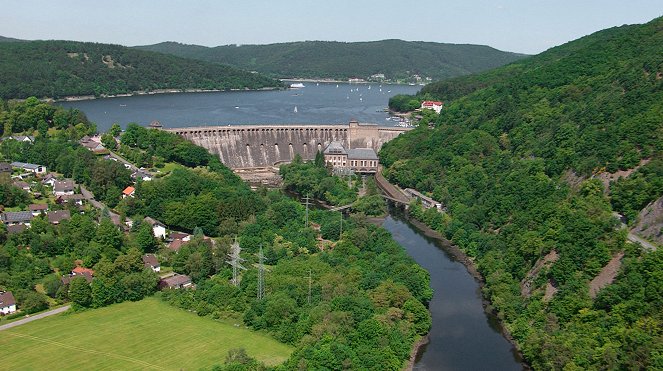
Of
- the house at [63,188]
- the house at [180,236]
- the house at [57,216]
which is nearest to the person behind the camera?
the house at [57,216]

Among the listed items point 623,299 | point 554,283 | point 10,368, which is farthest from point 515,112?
point 10,368

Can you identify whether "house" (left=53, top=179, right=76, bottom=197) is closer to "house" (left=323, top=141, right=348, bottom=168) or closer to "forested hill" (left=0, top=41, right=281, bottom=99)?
"house" (left=323, top=141, right=348, bottom=168)

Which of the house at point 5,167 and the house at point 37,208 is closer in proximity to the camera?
the house at point 37,208

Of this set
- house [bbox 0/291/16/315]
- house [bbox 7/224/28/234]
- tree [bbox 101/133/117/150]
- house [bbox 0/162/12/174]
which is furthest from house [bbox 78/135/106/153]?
house [bbox 0/291/16/315]

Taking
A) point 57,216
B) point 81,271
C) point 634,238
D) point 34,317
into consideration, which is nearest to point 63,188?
point 57,216

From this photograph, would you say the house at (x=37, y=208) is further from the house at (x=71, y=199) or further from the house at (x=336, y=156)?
the house at (x=336, y=156)

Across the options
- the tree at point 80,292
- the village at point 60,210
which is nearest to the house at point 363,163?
the village at point 60,210
